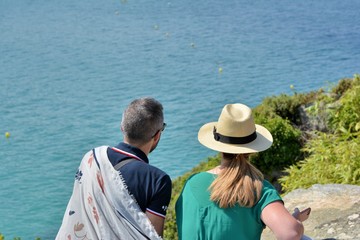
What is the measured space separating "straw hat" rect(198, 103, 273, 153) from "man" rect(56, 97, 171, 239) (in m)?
0.27

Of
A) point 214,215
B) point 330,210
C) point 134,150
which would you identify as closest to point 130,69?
point 330,210

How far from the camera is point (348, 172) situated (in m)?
6.23

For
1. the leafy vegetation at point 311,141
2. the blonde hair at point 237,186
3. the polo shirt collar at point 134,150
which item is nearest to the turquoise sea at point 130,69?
the leafy vegetation at point 311,141

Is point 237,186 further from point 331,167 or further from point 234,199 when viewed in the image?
point 331,167

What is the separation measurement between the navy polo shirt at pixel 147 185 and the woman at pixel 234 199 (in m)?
0.10

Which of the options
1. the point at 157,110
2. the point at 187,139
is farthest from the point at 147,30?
the point at 157,110

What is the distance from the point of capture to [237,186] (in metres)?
2.67

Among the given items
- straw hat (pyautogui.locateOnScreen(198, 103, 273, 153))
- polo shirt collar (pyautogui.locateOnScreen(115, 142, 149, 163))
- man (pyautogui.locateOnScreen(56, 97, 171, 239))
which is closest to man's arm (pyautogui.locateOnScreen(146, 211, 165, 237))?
man (pyautogui.locateOnScreen(56, 97, 171, 239))

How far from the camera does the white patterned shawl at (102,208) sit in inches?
110

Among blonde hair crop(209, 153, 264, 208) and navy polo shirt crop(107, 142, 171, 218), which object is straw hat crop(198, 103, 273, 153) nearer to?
blonde hair crop(209, 153, 264, 208)

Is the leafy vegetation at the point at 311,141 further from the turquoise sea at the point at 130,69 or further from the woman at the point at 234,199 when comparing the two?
the woman at the point at 234,199

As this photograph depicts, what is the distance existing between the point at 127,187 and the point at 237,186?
50cm

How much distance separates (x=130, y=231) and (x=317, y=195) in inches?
99.9

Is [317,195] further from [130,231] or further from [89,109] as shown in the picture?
[89,109]
